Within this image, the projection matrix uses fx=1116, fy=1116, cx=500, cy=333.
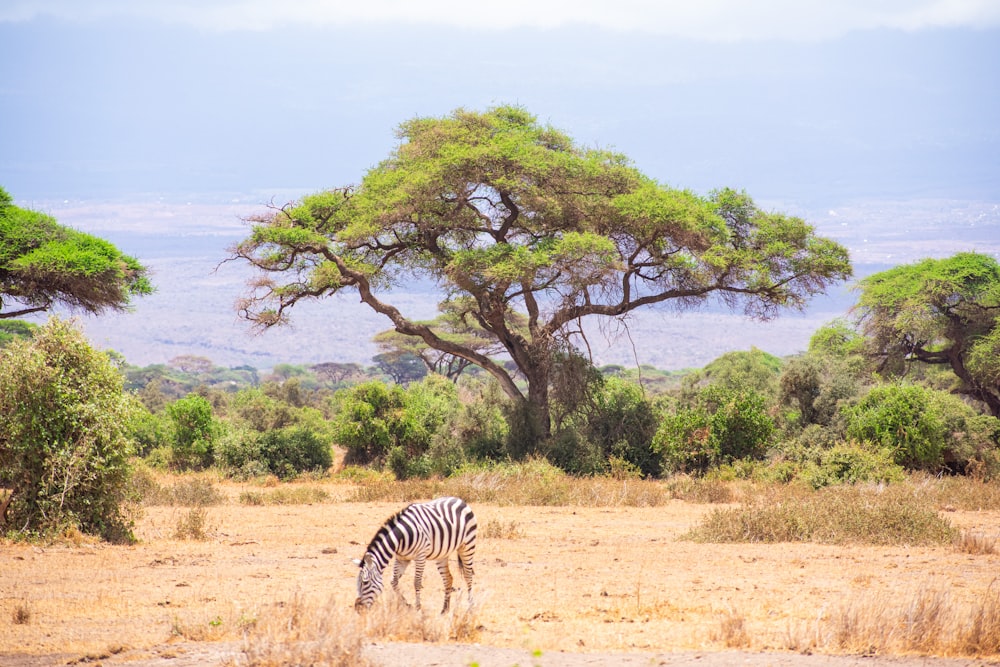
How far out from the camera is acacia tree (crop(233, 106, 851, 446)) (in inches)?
1121

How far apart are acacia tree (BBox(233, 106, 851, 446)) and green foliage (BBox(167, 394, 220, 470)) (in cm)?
284

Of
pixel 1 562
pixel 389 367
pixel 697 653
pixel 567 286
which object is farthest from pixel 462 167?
pixel 389 367

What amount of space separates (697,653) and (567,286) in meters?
A: 19.1

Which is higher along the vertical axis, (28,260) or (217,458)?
(28,260)

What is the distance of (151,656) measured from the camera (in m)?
9.62

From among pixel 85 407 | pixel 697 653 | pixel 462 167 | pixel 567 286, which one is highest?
pixel 462 167

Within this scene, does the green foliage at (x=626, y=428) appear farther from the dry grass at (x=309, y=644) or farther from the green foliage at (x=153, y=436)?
the dry grass at (x=309, y=644)

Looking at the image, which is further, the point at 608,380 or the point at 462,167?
the point at 608,380

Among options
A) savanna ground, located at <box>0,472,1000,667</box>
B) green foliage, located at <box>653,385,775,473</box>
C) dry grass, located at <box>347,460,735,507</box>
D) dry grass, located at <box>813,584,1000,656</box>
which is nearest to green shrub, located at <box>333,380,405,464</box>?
dry grass, located at <box>347,460,735,507</box>

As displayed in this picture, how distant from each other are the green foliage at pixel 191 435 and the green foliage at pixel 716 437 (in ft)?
38.6

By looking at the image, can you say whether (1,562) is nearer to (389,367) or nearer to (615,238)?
(615,238)

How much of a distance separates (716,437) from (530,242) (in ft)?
25.0

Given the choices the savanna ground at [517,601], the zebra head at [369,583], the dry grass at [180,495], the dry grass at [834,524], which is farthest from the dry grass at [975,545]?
the dry grass at [180,495]

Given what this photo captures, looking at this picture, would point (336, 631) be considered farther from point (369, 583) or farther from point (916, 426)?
point (916, 426)
